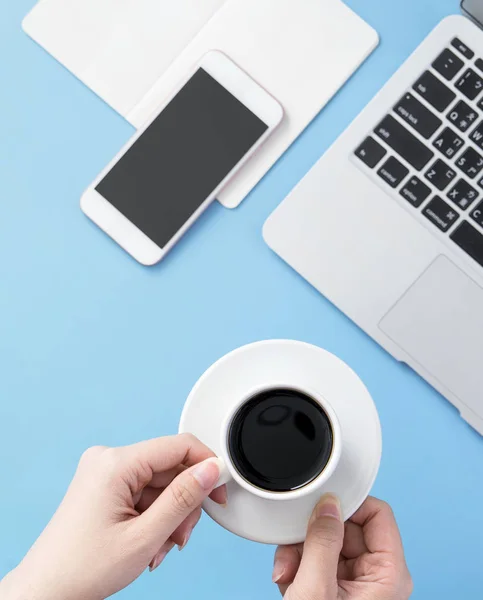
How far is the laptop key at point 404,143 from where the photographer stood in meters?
0.69

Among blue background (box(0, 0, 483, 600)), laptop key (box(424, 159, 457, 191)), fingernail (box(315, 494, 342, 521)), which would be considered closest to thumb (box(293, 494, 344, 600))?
fingernail (box(315, 494, 342, 521))

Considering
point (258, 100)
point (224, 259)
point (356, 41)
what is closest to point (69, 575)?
A: point (224, 259)

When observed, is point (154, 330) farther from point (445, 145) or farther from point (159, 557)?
point (445, 145)

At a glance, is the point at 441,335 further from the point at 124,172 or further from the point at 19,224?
the point at 19,224

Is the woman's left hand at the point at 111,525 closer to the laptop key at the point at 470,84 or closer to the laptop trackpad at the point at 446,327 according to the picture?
the laptop trackpad at the point at 446,327

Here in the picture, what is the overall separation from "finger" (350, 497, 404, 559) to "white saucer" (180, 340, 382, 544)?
0.32ft

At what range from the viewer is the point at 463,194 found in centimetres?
69

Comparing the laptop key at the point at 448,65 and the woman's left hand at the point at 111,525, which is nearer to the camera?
the woman's left hand at the point at 111,525

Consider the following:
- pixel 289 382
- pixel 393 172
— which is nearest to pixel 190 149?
pixel 393 172

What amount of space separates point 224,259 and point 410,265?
0.71ft

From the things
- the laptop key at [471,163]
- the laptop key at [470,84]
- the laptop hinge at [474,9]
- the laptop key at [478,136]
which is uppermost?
the laptop hinge at [474,9]

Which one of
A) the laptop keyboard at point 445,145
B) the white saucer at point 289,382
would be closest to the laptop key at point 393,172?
the laptop keyboard at point 445,145

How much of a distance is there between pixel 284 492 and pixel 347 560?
21 centimetres

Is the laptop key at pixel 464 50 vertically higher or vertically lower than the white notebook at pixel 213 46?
higher
